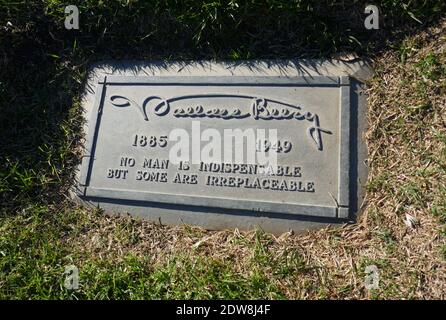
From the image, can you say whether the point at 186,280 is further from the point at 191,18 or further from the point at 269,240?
the point at 191,18

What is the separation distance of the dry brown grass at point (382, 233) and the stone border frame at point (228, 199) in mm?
126

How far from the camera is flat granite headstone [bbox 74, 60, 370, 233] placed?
7.55 ft

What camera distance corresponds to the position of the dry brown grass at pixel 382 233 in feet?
6.89

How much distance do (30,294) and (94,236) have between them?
0.44m

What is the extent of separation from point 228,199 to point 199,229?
23 cm

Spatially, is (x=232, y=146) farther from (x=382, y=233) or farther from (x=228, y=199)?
(x=382, y=233)

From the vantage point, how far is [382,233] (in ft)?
7.18

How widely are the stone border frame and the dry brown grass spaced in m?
0.13
